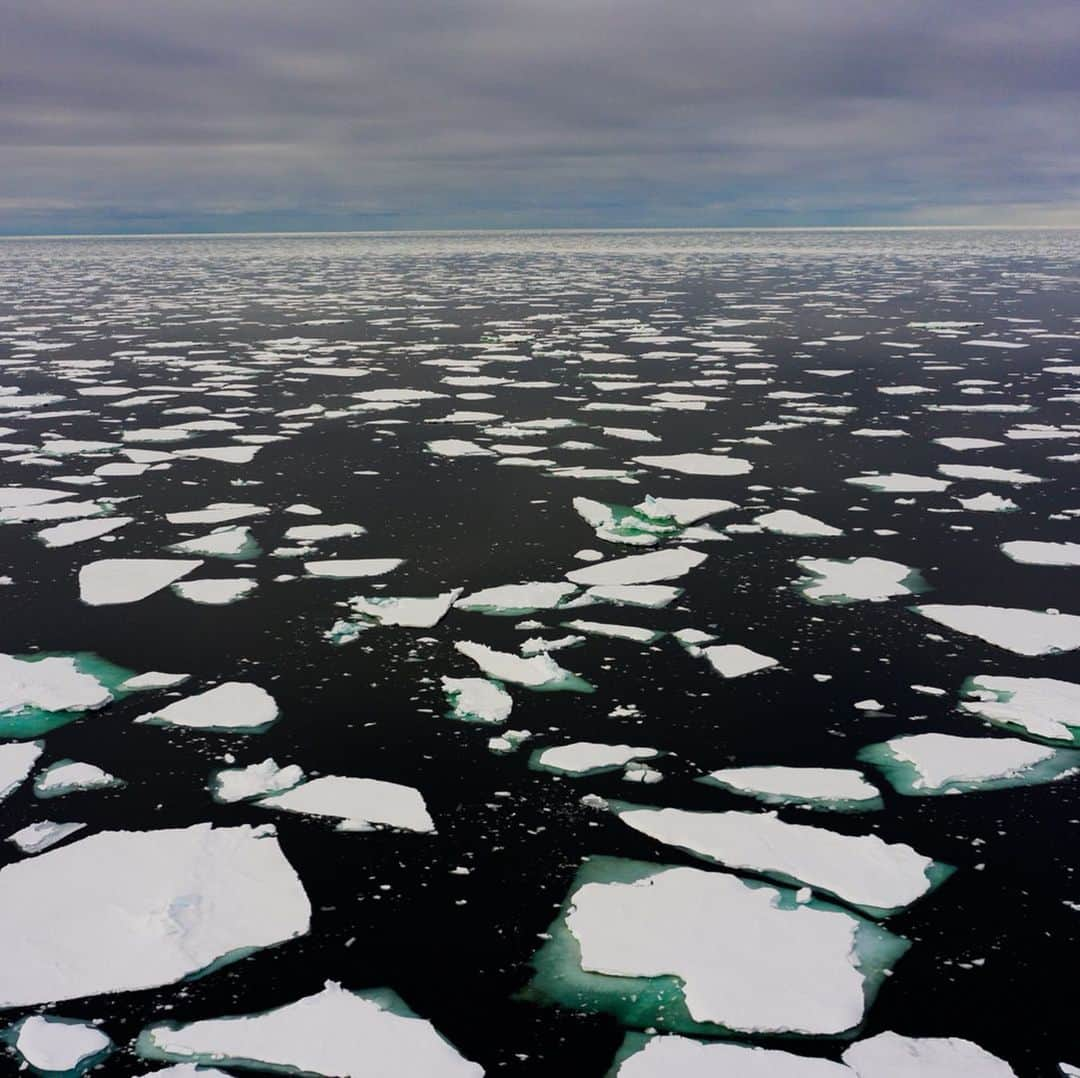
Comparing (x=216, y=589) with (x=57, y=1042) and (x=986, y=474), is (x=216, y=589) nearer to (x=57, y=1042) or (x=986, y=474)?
(x=57, y=1042)

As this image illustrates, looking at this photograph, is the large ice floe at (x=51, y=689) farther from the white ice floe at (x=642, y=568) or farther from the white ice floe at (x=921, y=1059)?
the white ice floe at (x=921, y=1059)

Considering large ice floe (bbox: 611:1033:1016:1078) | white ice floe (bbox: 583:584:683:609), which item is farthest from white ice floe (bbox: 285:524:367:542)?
large ice floe (bbox: 611:1033:1016:1078)

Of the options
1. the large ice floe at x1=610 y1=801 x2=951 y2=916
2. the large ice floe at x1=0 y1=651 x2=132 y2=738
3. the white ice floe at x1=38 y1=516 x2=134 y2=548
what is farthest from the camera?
the white ice floe at x1=38 y1=516 x2=134 y2=548

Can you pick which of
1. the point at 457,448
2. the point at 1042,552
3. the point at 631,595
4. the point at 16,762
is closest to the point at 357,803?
the point at 16,762

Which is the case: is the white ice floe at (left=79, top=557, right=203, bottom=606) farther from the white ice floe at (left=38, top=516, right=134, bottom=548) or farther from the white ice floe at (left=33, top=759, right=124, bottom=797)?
the white ice floe at (left=33, top=759, right=124, bottom=797)

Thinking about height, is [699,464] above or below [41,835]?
above
